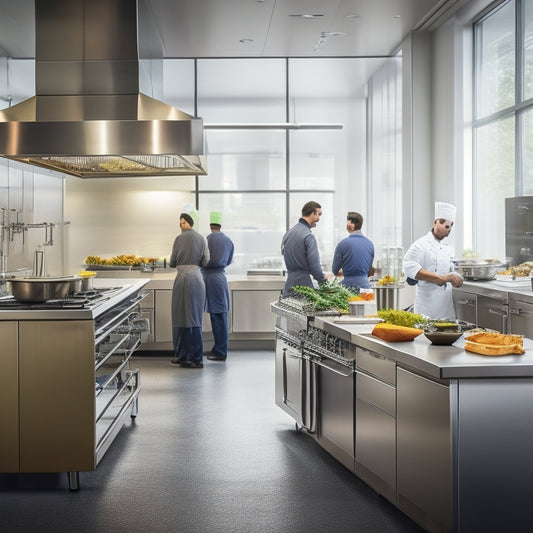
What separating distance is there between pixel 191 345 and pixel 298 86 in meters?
4.22

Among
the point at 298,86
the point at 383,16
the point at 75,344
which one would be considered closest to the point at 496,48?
the point at 383,16

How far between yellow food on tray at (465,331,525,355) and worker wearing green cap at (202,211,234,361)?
5450 mm

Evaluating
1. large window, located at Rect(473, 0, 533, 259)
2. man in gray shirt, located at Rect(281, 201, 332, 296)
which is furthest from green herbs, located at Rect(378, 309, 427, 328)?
large window, located at Rect(473, 0, 533, 259)

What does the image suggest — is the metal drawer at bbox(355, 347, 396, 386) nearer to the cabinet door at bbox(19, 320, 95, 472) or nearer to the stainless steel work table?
the stainless steel work table

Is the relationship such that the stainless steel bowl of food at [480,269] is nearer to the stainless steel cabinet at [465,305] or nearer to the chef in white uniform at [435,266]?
the stainless steel cabinet at [465,305]

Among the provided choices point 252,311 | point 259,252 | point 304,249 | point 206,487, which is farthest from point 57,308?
point 259,252

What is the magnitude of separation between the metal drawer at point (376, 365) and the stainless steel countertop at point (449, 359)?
4 cm

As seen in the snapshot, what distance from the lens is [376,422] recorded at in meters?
3.82

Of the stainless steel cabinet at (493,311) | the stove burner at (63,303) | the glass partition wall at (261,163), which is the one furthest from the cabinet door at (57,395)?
the glass partition wall at (261,163)

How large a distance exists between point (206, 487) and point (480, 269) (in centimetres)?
323

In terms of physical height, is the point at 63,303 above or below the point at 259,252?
below

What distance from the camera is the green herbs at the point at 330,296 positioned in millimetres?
4945

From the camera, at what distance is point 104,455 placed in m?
4.88

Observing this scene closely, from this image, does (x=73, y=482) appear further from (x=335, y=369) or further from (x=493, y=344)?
(x=493, y=344)
